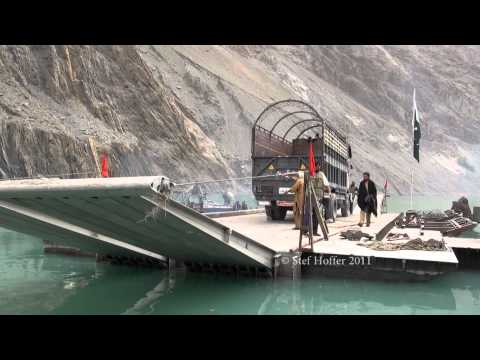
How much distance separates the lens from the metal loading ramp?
20.7 ft

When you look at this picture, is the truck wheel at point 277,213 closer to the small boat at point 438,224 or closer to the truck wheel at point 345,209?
the truck wheel at point 345,209

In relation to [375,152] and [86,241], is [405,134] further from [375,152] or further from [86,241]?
[86,241]

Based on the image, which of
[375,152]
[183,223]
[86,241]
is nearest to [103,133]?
[86,241]

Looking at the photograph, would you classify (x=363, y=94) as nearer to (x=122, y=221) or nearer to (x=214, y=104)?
(x=214, y=104)

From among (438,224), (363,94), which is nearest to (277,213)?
(438,224)

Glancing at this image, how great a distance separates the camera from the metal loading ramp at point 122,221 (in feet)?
20.7

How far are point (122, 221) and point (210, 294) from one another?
1.96 metres

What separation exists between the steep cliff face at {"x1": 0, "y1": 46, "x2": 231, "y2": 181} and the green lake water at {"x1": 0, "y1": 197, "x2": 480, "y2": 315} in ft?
75.1

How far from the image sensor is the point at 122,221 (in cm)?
753

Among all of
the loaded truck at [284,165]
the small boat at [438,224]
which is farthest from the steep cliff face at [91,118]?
the small boat at [438,224]

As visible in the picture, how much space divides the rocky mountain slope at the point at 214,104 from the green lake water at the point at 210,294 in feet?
39.5

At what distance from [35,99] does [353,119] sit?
62.8 m

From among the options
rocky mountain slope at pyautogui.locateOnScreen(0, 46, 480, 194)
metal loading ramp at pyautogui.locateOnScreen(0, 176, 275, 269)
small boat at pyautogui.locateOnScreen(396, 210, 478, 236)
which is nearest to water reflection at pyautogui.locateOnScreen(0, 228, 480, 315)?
metal loading ramp at pyautogui.locateOnScreen(0, 176, 275, 269)

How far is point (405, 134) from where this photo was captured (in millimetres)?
93125
